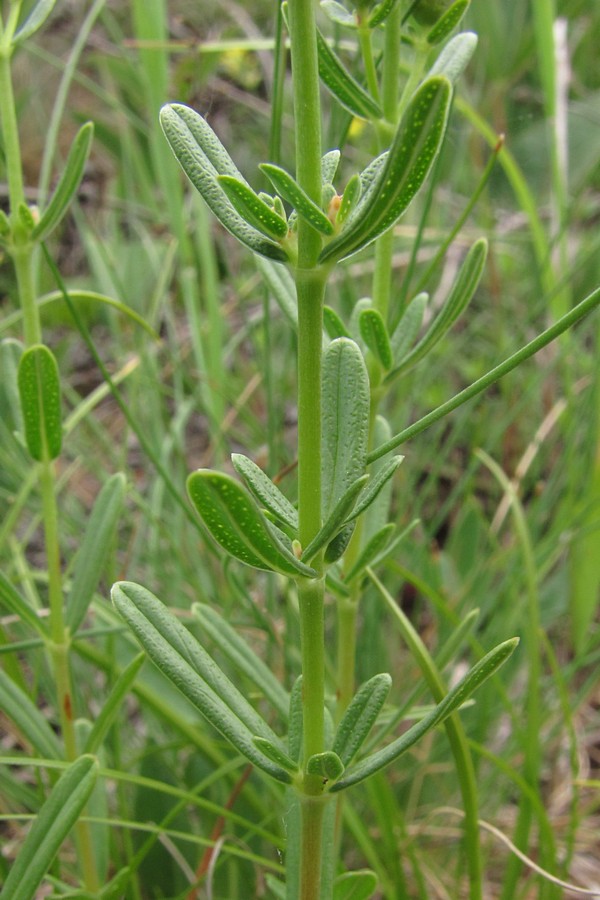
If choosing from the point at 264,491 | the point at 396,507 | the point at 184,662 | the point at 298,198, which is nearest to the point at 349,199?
the point at 298,198

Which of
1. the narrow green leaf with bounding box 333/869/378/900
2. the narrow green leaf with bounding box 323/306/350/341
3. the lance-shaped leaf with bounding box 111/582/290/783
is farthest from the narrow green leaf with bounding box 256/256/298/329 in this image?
the narrow green leaf with bounding box 333/869/378/900

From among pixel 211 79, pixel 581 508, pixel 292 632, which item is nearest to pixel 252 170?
pixel 211 79

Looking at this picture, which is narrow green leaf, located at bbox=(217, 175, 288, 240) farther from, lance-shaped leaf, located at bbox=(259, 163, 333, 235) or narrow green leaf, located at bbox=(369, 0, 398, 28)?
narrow green leaf, located at bbox=(369, 0, 398, 28)

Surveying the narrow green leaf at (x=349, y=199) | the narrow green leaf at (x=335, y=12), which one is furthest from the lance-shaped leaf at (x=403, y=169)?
the narrow green leaf at (x=335, y=12)

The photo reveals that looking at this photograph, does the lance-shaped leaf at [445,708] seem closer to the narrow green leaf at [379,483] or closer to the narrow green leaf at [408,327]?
the narrow green leaf at [379,483]

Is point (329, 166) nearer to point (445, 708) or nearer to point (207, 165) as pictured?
Result: point (207, 165)

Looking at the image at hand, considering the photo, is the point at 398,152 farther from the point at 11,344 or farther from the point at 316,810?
the point at 11,344
